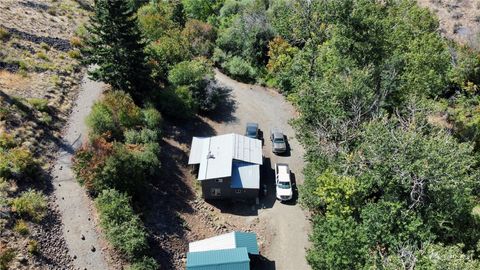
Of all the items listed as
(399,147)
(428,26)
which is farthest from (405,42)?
(399,147)

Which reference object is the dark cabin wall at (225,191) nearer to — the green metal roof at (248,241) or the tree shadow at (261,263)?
the green metal roof at (248,241)

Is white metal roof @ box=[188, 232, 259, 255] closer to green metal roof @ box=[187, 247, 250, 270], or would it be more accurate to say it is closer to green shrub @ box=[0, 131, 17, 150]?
green metal roof @ box=[187, 247, 250, 270]

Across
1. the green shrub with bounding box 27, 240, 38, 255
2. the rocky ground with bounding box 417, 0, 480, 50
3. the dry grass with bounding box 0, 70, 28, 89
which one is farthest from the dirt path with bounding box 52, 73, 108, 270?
the rocky ground with bounding box 417, 0, 480, 50

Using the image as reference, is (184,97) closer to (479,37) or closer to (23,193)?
(23,193)

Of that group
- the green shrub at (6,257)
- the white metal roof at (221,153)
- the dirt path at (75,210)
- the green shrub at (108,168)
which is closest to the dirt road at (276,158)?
the white metal roof at (221,153)

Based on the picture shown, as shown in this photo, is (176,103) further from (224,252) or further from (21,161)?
(224,252)

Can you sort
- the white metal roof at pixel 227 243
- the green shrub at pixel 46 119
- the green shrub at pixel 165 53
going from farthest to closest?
the green shrub at pixel 165 53 → the green shrub at pixel 46 119 → the white metal roof at pixel 227 243
